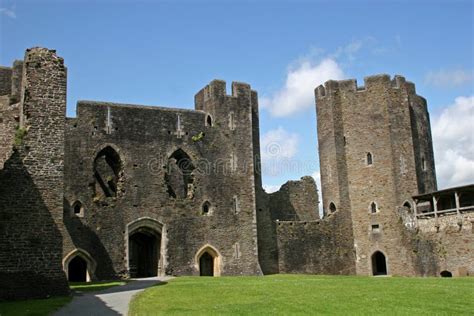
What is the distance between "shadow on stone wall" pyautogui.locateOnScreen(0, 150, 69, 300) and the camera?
62.1 ft

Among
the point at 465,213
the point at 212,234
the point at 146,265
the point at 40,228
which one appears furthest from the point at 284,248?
the point at 40,228

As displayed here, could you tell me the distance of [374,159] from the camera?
112ft

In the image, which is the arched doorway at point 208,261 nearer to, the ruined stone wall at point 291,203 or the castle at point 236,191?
the castle at point 236,191

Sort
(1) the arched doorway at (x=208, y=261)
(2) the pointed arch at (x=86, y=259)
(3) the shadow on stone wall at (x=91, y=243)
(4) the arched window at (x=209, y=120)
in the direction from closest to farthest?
(2) the pointed arch at (x=86, y=259) → (3) the shadow on stone wall at (x=91, y=243) → (1) the arched doorway at (x=208, y=261) → (4) the arched window at (x=209, y=120)

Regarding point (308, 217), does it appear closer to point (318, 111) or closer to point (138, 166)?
point (318, 111)

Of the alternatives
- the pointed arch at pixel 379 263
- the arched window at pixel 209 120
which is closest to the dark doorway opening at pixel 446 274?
the pointed arch at pixel 379 263

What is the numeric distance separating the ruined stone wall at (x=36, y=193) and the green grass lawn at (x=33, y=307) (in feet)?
3.79

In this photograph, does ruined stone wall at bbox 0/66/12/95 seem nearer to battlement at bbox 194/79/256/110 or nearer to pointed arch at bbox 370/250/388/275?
battlement at bbox 194/79/256/110

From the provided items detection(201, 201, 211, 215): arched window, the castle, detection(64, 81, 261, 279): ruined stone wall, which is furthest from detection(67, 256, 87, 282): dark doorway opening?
detection(201, 201, 211, 215): arched window

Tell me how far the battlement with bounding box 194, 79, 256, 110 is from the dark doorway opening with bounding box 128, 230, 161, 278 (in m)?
7.84

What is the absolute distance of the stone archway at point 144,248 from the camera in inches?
1123

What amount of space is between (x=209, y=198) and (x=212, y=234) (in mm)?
1872

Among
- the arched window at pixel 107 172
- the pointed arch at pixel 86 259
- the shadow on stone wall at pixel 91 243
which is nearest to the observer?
the pointed arch at pixel 86 259

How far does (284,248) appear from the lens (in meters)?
32.0
